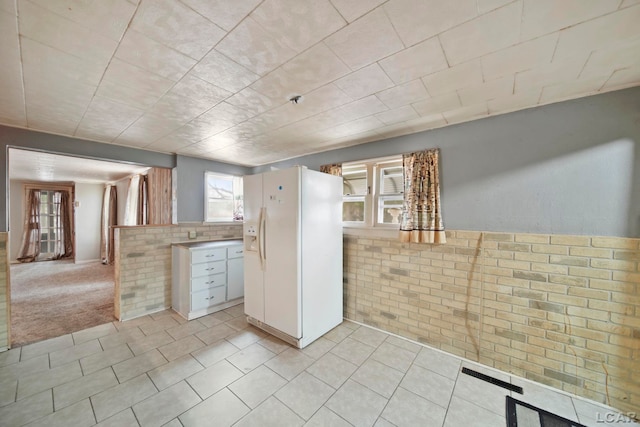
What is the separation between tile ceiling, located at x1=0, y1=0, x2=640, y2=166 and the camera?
3.68 feet

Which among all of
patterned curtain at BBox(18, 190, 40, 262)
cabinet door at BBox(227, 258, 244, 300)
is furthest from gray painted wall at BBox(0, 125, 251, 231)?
patterned curtain at BBox(18, 190, 40, 262)

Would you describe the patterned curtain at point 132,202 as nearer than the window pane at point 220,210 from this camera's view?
No

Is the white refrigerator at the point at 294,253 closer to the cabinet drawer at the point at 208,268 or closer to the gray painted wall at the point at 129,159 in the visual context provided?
the cabinet drawer at the point at 208,268

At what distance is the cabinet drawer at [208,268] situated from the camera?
328cm

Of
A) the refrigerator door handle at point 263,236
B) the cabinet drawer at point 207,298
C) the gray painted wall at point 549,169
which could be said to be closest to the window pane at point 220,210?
the cabinet drawer at point 207,298

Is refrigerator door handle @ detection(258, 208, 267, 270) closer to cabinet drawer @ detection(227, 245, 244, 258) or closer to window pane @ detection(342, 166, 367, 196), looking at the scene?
cabinet drawer @ detection(227, 245, 244, 258)

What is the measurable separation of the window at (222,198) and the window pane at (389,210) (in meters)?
2.89

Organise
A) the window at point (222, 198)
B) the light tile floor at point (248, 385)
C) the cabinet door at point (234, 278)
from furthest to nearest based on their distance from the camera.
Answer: the window at point (222, 198) → the cabinet door at point (234, 278) → the light tile floor at point (248, 385)

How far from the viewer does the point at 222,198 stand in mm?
4535

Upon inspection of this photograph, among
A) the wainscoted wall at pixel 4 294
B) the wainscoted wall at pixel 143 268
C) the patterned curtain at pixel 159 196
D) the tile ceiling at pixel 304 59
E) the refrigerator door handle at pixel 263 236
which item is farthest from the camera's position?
the patterned curtain at pixel 159 196

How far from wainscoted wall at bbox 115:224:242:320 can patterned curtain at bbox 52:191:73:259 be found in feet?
21.3

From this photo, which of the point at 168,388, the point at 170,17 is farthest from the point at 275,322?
the point at 170,17

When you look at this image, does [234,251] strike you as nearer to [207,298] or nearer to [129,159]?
[207,298]

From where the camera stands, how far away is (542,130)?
2.05 metres
